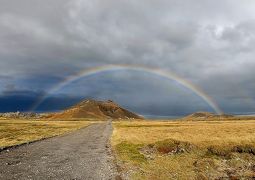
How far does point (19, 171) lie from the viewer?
1020 inches

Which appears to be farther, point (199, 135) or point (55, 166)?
point (199, 135)

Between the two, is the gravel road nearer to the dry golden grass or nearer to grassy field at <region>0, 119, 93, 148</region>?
grassy field at <region>0, 119, 93, 148</region>

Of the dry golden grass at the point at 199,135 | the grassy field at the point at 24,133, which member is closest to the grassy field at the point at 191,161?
the dry golden grass at the point at 199,135

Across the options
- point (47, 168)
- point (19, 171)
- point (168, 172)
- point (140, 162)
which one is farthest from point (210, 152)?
point (19, 171)

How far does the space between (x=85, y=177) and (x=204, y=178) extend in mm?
9350

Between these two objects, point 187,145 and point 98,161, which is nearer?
point 98,161

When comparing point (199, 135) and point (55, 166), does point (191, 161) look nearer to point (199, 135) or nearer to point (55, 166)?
point (55, 166)

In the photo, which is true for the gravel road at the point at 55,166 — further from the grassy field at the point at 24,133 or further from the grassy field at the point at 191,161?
the grassy field at the point at 24,133

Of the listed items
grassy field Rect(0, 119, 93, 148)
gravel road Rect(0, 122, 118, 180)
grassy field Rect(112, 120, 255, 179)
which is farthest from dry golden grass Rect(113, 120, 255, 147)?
gravel road Rect(0, 122, 118, 180)

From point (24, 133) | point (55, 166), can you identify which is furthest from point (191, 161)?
point (24, 133)

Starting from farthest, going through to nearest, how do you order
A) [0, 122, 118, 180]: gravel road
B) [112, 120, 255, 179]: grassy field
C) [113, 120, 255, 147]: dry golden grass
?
[113, 120, 255, 147]: dry golden grass → [112, 120, 255, 179]: grassy field → [0, 122, 118, 180]: gravel road

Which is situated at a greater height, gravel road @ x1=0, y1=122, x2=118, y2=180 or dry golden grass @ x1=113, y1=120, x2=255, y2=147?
dry golden grass @ x1=113, y1=120, x2=255, y2=147

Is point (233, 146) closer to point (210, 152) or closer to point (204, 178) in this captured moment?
point (210, 152)

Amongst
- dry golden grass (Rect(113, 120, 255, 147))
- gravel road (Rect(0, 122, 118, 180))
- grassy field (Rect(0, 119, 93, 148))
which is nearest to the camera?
gravel road (Rect(0, 122, 118, 180))
